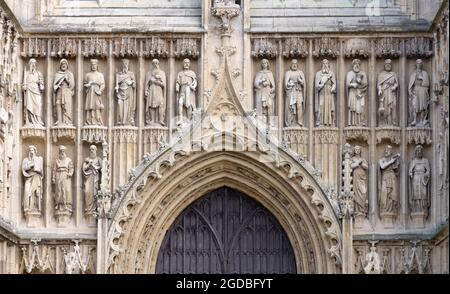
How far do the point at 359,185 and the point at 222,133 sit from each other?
9.01 ft

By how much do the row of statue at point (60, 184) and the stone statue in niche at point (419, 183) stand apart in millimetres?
5849

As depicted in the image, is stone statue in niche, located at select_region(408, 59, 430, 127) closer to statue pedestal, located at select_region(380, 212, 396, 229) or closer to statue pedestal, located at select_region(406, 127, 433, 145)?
statue pedestal, located at select_region(406, 127, 433, 145)

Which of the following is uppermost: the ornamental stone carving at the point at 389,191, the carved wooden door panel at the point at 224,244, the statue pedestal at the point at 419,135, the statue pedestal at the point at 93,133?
the statue pedestal at the point at 93,133

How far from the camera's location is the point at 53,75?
130ft

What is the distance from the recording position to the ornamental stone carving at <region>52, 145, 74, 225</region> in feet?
129

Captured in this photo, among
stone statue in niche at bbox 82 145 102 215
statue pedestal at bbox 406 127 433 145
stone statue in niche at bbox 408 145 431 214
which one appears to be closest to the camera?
stone statue in niche at bbox 408 145 431 214

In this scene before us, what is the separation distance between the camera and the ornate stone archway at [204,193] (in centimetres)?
3894

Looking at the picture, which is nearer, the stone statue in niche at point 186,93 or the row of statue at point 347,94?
the row of statue at point 347,94

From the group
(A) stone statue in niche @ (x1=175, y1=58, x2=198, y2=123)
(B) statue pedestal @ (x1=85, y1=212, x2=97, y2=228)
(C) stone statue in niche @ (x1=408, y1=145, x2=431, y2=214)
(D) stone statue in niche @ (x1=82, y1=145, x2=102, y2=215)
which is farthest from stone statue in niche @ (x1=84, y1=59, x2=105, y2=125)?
(C) stone statue in niche @ (x1=408, y1=145, x2=431, y2=214)

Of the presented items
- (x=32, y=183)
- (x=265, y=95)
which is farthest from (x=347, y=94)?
(x=32, y=183)

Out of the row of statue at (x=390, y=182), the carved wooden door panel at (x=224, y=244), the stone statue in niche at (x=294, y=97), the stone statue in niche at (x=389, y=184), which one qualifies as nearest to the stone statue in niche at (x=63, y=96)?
the carved wooden door panel at (x=224, y=244)

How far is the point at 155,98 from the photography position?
39.4 metres

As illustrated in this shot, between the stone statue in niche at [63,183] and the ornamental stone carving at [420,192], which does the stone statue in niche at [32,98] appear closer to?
the stone statue in niche at [63,183]

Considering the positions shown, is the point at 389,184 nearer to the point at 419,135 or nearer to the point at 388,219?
the point at 388,219
